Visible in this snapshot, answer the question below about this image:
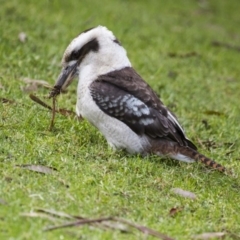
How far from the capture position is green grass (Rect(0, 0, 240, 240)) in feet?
18.1

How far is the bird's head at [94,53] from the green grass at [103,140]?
61cm

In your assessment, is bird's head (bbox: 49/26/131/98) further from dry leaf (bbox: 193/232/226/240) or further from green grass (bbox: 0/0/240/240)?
dry leaf (bbox: 193/232/226/240)

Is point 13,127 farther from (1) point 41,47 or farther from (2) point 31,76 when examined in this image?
(1) point 41,47

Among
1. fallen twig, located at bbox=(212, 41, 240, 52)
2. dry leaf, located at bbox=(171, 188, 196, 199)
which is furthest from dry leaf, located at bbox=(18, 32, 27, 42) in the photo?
dry leaf, located at bbox=(171, 188, 196, 199)

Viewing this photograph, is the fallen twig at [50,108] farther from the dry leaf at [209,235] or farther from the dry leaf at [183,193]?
the dry leaf at [209,235]

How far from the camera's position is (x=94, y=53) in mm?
7387

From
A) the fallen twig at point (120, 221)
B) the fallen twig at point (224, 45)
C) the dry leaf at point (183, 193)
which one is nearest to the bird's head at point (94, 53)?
the dry leaf at point (183, 193)

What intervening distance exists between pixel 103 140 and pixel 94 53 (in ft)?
2.87

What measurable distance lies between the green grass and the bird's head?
61 cm

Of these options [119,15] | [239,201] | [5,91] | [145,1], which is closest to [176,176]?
[239,201]

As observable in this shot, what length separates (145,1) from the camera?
15656 millimetres

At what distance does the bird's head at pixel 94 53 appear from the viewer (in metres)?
7.36

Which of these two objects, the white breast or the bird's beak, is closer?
the white breast

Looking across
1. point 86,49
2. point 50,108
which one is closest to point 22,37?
point 50,108
